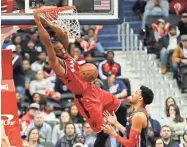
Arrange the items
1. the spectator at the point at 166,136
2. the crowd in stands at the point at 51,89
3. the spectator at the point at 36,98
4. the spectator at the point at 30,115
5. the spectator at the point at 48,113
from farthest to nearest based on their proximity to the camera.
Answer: the spectator at the point at 36,98
the spectator at the point at 48,113
the spectator at the point at 30,115
the crowd in stands at the point at 51,89
the spectator at the point at 166,136

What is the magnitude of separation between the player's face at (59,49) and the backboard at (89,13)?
0.40m

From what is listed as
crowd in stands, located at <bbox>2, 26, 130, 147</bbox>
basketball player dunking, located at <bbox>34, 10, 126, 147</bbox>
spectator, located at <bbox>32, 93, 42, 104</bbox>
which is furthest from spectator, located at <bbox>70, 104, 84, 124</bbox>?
basketball player dunking, located at <bbox>34, 10, 126, 147</bbox>

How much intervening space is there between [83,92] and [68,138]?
8.90 feet

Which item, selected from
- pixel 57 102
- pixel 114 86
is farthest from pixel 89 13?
pixel 114 86

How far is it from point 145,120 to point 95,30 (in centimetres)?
714

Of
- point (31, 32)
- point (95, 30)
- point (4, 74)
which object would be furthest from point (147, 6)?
point (4, 74)

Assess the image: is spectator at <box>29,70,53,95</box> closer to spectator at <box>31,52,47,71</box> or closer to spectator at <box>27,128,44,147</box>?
spectator at <box>31,52,47,71</box>

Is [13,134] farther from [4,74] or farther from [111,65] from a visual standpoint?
[111,65]

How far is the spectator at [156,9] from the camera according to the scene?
19047mm

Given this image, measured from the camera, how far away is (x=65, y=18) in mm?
11758

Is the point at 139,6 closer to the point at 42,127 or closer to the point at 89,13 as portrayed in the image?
the point at 42,127

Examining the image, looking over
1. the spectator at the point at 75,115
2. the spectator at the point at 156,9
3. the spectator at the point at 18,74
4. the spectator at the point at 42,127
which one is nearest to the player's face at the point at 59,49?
the spectator at the point at 42,127

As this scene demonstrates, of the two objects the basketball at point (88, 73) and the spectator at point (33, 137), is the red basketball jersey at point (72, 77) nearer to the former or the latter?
the basketball at point (88, 73)

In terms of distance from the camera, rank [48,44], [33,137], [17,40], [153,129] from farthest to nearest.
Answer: [17,40], [153,129], [33,137], [48,44]
